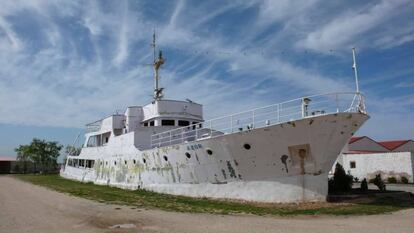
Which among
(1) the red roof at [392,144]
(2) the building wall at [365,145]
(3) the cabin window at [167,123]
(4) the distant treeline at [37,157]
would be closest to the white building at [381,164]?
(2) the building wall at [365,145]

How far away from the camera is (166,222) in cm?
1222

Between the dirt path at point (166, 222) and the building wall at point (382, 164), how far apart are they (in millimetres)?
20999

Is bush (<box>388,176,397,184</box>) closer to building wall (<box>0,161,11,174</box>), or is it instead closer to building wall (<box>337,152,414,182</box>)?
building wall (<box>337,152,414,182</box>)

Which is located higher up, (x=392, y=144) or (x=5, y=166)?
(x=392, y=144)

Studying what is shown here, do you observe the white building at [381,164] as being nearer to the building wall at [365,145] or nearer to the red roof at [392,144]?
the building wall at [365,145]

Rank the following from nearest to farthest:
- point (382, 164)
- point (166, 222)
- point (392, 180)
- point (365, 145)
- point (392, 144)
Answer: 1. point (166, 222)
2. point (392, 180)
3. point (382, 164)
4. point (365, 145)
5. point (392, 144)

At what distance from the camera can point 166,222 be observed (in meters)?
12.2

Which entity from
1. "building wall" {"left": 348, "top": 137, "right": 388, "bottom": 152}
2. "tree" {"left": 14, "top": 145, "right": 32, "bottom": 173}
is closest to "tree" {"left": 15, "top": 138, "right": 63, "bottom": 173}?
"tree" {"left": 14, "top": 145, "right": 32, "bottom": 173}

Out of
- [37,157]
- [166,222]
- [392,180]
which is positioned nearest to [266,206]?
[166,222]

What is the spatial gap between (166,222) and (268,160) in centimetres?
628

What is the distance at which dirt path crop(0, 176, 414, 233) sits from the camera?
36.0 ft

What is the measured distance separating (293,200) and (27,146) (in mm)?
65940

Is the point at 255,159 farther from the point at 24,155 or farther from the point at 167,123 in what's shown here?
the point at 24,155

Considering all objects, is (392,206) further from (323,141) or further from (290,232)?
(290,232)
